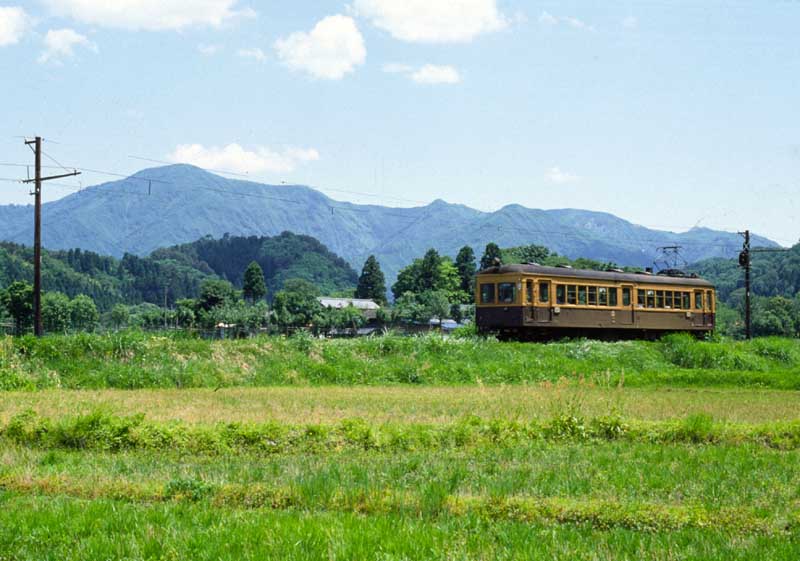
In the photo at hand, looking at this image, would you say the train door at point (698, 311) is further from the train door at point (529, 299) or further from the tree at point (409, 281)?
the tree at point (409, 281)

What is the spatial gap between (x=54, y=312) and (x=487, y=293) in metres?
109

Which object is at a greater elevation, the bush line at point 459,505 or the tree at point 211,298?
the tree at point 211,298

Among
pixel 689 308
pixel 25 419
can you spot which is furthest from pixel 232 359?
pixel 689 308

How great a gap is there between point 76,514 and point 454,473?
13.5 ft

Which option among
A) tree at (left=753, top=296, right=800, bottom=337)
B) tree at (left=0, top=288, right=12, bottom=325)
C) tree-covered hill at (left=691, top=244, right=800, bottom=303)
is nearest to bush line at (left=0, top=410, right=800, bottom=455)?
tree at (left=753, top=296, right=800, bottom=337)

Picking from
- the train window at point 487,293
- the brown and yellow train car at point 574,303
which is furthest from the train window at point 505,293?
the train window at point 487,293

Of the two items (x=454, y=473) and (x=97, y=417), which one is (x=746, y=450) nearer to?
(x=454, y=473)

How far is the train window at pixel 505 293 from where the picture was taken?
3575cm

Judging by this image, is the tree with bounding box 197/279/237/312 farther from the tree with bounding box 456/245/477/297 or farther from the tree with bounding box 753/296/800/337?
the tree with bounding box 753/296/800/337

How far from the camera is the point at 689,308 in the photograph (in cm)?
4347

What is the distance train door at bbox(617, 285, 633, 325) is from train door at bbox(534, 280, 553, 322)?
192 inches

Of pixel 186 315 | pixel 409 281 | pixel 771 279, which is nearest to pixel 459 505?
pixel 409 281

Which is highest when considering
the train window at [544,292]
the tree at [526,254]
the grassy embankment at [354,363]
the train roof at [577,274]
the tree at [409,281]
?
the tree at [526,254]

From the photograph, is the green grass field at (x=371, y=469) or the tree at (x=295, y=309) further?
the tree at (x=295, y=309)
